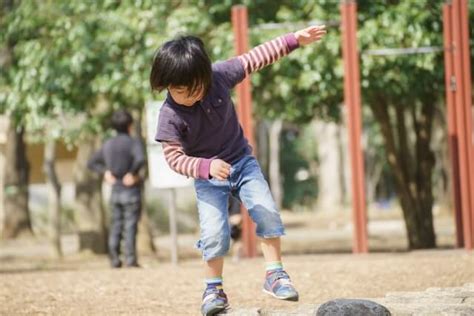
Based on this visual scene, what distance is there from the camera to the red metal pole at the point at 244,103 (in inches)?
475

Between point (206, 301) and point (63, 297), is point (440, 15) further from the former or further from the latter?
point (206, 301)

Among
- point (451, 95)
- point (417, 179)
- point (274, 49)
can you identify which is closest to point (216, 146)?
point (274, 49)

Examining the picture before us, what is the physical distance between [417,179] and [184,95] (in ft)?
36.4

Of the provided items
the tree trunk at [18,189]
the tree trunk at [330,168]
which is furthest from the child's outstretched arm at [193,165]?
the tree trunk at [330,168]

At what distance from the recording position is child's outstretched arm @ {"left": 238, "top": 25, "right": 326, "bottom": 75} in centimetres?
→ 595

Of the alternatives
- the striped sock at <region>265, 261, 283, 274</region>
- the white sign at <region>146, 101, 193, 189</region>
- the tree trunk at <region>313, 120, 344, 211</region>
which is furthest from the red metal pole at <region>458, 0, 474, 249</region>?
the tree trunk at <region>313, 120, 344, 211</region>

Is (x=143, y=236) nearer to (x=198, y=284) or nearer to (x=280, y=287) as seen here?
(x=198, y=284)

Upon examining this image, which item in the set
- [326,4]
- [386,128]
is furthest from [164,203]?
[326,4]

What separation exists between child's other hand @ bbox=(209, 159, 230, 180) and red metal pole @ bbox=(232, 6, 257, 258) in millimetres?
6604

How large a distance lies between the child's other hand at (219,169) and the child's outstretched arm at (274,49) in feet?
2.57

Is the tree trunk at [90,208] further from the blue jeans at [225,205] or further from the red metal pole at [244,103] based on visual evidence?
the blue jeans at [225,205]

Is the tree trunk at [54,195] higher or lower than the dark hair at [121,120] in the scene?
lower

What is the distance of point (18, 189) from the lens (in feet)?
83.6

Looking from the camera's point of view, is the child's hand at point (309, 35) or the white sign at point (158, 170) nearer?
the child's hand at point (309, 35)
